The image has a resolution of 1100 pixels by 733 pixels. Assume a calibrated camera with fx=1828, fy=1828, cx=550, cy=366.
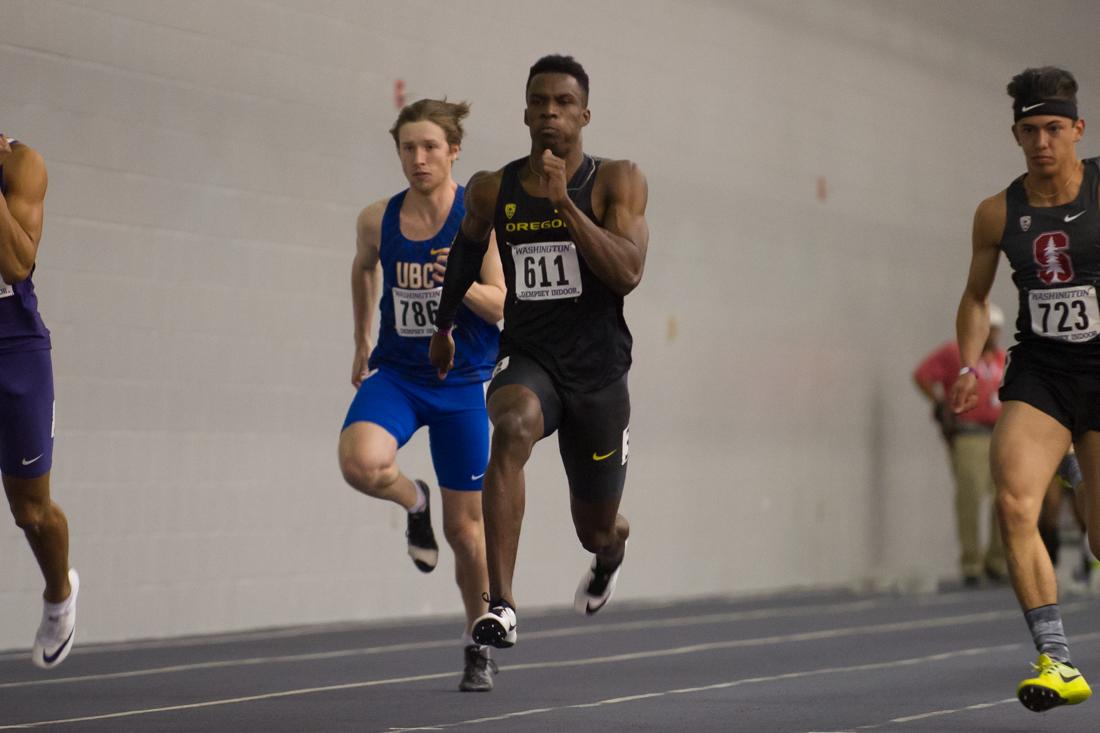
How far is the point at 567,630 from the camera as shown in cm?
973

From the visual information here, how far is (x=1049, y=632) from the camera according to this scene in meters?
5.32

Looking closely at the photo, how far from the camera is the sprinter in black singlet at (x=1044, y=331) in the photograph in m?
5.37

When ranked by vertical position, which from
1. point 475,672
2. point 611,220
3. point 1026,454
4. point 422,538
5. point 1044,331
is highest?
point 611,220

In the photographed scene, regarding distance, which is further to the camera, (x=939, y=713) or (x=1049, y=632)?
(x=939, y=713)

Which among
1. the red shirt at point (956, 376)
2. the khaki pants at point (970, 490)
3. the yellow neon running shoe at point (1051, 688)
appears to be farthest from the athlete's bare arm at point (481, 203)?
the khaki pants at point (970, 490)

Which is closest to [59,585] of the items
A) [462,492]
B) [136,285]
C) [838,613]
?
[462,492]

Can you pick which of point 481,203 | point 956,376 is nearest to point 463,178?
point 956,376

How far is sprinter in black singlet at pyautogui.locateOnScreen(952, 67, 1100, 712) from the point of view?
5.37 m

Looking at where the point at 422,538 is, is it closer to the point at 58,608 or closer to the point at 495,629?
the point at 58,608

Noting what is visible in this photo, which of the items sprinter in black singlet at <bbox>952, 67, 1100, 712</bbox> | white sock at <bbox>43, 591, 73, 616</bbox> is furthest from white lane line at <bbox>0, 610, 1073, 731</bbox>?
sprinter in black singlet at <bbox>952, 67, 1100, 712</bbox>

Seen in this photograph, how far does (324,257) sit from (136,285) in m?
1.33

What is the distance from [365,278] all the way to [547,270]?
63.2 inches

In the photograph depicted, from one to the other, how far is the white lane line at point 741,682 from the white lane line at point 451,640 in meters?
1.91

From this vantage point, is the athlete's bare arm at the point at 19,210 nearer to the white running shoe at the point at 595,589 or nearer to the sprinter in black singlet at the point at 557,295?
the sprinter in black singlet at the point at 557,295
